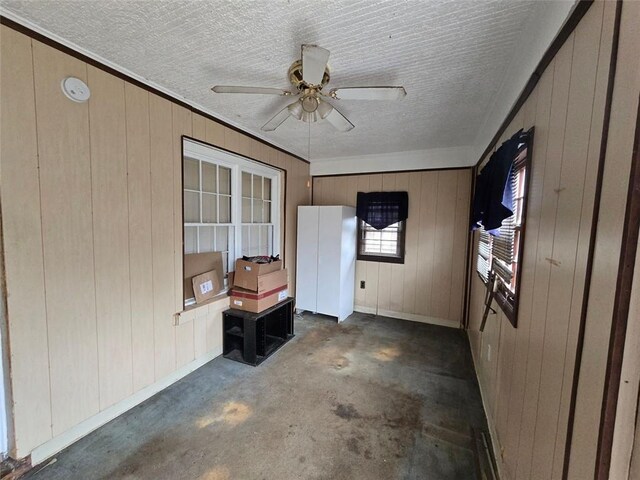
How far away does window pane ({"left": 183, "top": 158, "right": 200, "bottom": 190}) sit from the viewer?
96.9 inches

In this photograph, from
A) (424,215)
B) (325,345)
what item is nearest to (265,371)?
(325,345)

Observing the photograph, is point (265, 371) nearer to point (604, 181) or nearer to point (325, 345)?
point (325, 345)

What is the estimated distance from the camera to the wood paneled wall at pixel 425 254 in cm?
364

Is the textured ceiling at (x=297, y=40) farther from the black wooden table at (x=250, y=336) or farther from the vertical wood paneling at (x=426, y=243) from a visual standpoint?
the black wooden table at (x=250, y=336)

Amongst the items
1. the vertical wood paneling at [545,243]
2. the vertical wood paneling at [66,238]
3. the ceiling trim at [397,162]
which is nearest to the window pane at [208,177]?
the vertical wood paneling at [66,238]

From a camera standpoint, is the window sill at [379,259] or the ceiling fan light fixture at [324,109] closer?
the ceiling fan light fixture at [324,109]

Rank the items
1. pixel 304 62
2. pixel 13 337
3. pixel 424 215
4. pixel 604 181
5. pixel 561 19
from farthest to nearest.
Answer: pixel 424 215 < pixel 13 337 < pixel 304 62 < pixel 561 19 < pixel 604 181

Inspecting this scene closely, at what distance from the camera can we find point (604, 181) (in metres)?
0.72

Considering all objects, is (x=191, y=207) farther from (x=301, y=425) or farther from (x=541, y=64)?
(x=541, y=64)

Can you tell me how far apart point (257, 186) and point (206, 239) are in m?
1.05

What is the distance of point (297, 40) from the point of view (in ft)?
4.97

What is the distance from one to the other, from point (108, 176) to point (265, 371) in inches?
83.2

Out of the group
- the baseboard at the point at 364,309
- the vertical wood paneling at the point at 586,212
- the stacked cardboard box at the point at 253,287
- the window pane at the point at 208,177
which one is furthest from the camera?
the baseboard at the point at 364,309

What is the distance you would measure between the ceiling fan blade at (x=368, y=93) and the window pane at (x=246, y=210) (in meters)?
1.92
